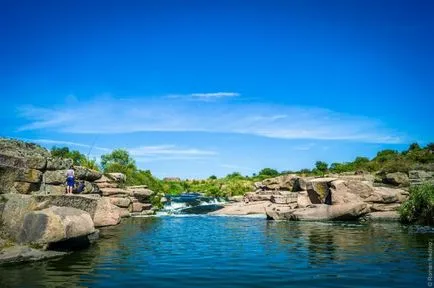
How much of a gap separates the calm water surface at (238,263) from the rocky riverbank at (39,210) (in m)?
0.92

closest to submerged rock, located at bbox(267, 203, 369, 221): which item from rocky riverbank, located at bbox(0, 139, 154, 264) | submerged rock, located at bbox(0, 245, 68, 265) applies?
rocky riverbank, located at bbox(0, 139, 154, 264)

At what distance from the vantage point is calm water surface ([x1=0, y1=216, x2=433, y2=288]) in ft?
46.1

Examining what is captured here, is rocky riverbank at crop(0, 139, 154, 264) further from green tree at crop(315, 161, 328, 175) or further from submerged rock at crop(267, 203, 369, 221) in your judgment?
green tree at crop(315, 161, 328, 175)

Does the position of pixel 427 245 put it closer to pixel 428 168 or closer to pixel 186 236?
pixel 186 236

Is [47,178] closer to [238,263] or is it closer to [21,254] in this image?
[21,254]

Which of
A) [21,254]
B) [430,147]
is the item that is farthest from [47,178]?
[430,147]

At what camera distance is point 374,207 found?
40188 millimetres

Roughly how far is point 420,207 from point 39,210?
28243 mm

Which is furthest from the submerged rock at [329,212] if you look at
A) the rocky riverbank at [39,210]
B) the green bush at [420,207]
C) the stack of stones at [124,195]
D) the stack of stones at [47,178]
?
the rocky riverbank at [39,210]

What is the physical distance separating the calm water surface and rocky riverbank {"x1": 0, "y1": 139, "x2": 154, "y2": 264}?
92cm

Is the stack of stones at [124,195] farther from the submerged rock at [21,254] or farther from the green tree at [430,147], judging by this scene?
the green tree at [430,147]

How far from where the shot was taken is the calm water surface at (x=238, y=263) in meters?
14.0

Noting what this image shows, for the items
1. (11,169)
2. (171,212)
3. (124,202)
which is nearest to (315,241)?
(11,169)

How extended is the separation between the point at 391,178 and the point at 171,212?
26.5 m
